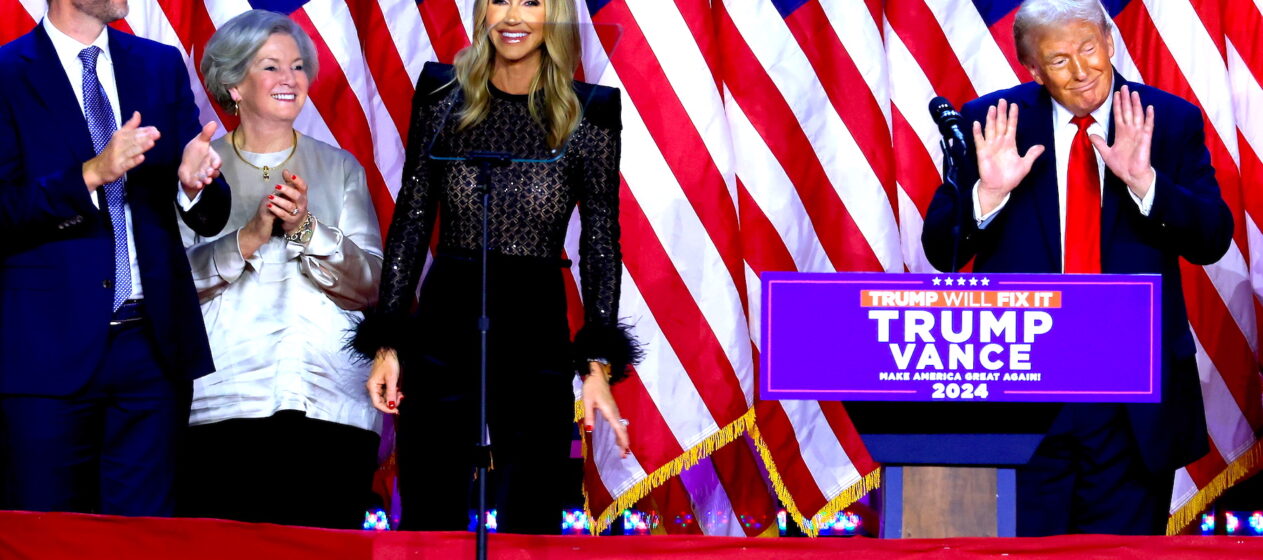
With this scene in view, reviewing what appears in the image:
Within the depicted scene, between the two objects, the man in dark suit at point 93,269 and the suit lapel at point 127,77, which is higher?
the suit lapel at point 127,77

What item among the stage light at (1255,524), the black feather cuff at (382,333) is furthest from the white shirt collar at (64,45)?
the stage light at (1255,524)

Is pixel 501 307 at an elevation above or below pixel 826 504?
above

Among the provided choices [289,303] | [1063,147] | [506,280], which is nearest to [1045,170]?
[1063,147]

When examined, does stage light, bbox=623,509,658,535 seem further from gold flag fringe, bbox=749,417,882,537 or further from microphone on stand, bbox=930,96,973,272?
microphone on stand, bbox=930,96,973,272

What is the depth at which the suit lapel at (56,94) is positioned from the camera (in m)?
3.73

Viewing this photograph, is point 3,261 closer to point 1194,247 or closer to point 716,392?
point 716,392

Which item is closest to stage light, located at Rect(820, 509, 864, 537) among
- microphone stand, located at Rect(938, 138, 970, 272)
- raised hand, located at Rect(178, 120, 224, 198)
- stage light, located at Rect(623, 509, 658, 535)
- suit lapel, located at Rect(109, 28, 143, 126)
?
stage light, located at Rect(623, 509, 658, 535)

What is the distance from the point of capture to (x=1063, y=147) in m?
3.98

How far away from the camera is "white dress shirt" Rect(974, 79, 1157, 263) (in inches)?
152

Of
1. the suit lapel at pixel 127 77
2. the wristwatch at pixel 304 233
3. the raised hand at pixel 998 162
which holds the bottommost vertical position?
the wristwatch at pixel 304 233

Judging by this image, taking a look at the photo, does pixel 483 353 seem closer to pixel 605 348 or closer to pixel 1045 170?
pixel 605 348

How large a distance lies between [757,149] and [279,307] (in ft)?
5.19

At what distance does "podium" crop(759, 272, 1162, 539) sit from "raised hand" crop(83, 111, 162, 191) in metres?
1.45

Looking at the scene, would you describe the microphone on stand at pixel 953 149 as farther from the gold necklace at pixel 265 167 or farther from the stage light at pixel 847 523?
the gold necklace at pixel 265 167
